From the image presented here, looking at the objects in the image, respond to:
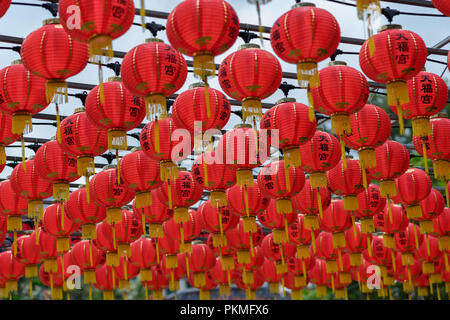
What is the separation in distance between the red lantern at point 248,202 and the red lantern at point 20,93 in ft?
9.70

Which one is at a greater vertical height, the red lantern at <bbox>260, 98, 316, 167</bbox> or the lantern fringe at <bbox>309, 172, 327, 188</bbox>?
the red lantern at <bbox>260, 98, 316, 167</bbox>

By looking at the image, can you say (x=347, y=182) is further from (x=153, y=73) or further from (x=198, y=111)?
(x=153, y=73)

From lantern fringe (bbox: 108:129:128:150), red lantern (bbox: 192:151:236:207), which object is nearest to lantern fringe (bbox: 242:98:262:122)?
lantern fringe (bbox: 108:129:128:150)

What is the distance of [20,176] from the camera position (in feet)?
24.1

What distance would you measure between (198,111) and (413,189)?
360 cm

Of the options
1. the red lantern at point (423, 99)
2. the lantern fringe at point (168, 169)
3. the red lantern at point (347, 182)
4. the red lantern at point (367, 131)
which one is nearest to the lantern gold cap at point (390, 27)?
the red lantern at point (423, 99)

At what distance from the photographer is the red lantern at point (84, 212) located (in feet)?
26.0

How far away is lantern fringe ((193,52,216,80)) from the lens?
503cm

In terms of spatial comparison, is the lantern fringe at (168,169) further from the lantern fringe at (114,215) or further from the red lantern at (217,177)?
the lantern fringe at (114,215)

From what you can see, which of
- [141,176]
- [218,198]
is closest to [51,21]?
[141,176]

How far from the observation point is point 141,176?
22.8 feet

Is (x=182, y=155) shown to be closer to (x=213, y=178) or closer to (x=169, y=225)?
(x=213, y=178)

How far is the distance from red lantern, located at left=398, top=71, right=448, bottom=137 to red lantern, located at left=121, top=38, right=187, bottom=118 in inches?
99.3

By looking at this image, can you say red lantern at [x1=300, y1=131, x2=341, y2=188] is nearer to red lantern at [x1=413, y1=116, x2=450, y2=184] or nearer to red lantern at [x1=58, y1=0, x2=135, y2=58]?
red lantern at [x1=413, y1=116, x2=450, y2=184]
